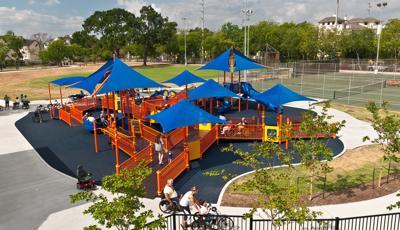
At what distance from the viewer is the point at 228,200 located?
12.1 metres

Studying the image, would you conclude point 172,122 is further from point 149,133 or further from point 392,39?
point 392,39

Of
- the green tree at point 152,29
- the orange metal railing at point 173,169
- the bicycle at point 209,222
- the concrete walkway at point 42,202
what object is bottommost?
the concrete walkway at point 42,202

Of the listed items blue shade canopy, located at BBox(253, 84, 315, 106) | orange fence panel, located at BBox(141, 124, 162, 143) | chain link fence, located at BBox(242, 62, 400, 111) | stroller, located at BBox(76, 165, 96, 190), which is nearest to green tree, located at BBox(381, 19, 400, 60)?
chain link fence, located at BBox(242, 62, 400, 111)

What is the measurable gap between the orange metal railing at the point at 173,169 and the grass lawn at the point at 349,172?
2.46m

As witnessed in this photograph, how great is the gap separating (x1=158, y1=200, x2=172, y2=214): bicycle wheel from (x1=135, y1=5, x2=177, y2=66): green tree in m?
84.0

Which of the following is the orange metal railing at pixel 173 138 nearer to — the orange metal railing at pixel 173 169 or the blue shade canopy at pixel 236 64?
the orange metal railing at pixel 173 169

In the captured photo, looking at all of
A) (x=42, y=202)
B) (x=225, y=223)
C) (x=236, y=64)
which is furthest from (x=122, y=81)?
(x=236, y=64)

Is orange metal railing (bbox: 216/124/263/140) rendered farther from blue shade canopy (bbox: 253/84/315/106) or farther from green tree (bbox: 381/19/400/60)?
green tree (bbox: 381/19/400/60)

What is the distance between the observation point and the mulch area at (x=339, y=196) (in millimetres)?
11945

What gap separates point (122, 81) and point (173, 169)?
284 inches

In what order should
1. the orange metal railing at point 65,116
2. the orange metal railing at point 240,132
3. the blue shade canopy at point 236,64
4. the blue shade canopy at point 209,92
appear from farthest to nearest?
the blue shade canopy at point 236,64 < the orange metal railing at point 65,116 < the blue shade canopy at point 209,92 < the orange metal railing at point 240,132

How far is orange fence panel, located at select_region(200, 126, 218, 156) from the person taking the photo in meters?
17.1

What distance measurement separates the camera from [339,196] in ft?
40.6

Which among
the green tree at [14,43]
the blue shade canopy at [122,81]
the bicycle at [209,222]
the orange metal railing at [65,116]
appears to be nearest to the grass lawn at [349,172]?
the bicycle at [209,222]
